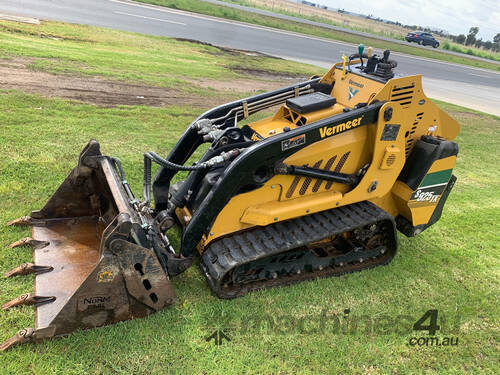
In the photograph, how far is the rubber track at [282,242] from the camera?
3.96 meters

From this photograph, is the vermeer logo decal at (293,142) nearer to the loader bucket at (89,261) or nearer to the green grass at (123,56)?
the loader bucket at (89,261)

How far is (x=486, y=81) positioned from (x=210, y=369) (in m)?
26.2

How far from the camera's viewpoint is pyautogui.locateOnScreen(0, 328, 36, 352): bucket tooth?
318 centimetres

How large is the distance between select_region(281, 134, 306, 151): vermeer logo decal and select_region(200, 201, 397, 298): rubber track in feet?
3.09

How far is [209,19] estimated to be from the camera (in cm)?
2572

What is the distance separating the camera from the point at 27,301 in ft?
11.5

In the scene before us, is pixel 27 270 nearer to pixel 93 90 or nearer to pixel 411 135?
pixel 411 135

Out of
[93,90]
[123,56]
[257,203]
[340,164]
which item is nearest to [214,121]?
Result: [257,203]

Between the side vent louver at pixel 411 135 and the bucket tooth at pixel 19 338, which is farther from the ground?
the side vent louver at pixel 411 135

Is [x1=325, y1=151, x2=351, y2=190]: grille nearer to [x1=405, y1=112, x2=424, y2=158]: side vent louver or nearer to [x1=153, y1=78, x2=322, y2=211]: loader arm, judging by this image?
[x1=405, y1=112, x2=424, y2=158]: side vent louver

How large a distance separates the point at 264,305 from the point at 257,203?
1033mm

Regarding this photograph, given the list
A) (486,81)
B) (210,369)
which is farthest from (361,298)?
(486,81)

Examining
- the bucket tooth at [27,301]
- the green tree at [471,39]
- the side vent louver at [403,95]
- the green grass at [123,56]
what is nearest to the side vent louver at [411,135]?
A: the side vent louver at [403,95]

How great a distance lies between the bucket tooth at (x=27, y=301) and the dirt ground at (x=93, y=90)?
618cm
